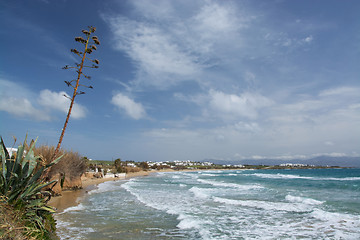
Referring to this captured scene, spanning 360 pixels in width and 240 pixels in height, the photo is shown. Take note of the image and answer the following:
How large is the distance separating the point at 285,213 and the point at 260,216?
173 centimetres

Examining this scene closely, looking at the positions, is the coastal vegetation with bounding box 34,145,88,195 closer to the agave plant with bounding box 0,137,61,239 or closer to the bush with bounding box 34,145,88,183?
the bush with bounding box 34,145,88,183

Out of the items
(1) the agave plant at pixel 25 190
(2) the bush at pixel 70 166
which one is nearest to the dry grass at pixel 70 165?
(2) the bush at pixel 70 166

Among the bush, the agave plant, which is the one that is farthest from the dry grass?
the agave plant

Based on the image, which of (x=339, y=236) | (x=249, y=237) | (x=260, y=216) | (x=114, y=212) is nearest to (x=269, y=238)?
(x=249, y=237)

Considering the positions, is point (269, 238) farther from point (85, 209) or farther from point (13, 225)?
point (85, 209)

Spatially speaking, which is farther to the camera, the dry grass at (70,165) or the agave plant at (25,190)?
the dry grass at (70,165)

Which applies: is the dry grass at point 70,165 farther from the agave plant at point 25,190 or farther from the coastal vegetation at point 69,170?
the agave plant at point 25,190

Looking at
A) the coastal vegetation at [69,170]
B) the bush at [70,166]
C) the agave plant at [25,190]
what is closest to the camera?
the agave plant at [25,190]

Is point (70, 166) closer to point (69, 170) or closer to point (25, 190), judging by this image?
point (69, 170)

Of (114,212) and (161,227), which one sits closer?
(161,227)

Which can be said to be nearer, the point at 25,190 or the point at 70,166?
the point at 25,190

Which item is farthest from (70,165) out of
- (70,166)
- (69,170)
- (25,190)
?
(25,190)

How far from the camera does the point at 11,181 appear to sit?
5164 mm

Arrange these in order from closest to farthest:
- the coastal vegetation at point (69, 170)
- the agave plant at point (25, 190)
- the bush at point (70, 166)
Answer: the agave plant at point (25, 190) < the bush at point (70, 166) < the coastal vegetation at point (69, 170)
